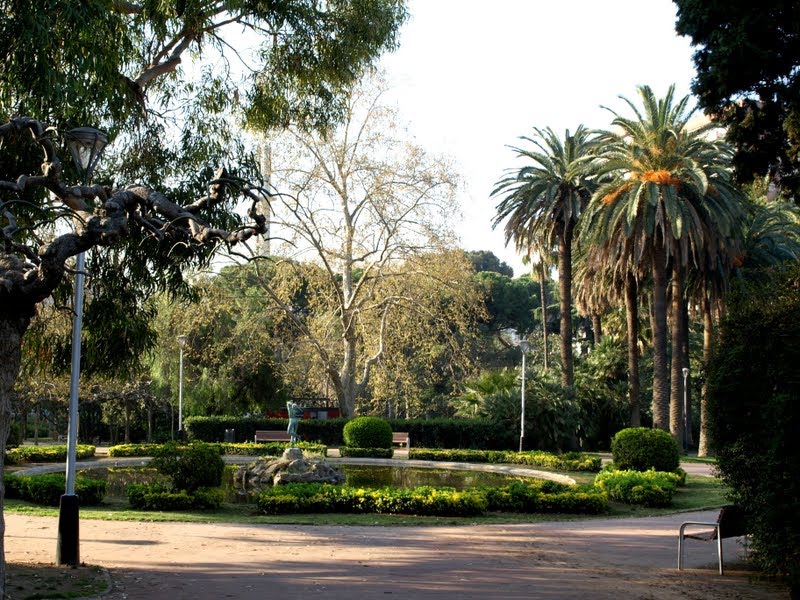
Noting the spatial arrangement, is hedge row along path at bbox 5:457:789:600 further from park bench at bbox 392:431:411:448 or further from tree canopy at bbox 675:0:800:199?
park bench at bbox 392:431:411:448

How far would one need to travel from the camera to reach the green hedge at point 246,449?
27766 mm

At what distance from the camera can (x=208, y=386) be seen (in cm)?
3909

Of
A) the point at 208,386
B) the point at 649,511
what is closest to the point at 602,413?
the point at 208,386

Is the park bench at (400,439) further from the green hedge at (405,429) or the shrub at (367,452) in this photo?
the shrub at (367,452)

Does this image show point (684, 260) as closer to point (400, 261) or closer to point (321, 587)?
point (400, 261)

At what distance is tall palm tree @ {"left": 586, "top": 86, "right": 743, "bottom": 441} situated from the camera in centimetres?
2838

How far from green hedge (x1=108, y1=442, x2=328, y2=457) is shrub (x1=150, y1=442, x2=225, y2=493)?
36.6 ft

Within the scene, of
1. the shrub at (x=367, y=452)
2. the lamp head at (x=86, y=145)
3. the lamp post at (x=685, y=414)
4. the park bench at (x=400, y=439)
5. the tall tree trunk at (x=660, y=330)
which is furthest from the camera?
the lamp post at (x=685, y=414)

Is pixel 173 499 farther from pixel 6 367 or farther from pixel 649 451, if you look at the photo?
pixel 649 451

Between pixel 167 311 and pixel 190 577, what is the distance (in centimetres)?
2821

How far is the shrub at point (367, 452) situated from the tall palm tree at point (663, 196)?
1008 cm

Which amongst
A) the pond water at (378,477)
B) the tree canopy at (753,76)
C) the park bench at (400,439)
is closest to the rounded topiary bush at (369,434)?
the park bench at (400,439)

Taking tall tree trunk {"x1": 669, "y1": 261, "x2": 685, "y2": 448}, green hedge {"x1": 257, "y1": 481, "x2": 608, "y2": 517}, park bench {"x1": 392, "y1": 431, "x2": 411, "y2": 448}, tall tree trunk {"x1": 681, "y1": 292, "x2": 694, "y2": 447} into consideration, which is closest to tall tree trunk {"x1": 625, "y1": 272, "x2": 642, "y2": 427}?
tall tree trunk {"x1": 669, "y1": 261, "x2": 685, "y2": 448}

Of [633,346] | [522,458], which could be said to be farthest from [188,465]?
[633,346]
